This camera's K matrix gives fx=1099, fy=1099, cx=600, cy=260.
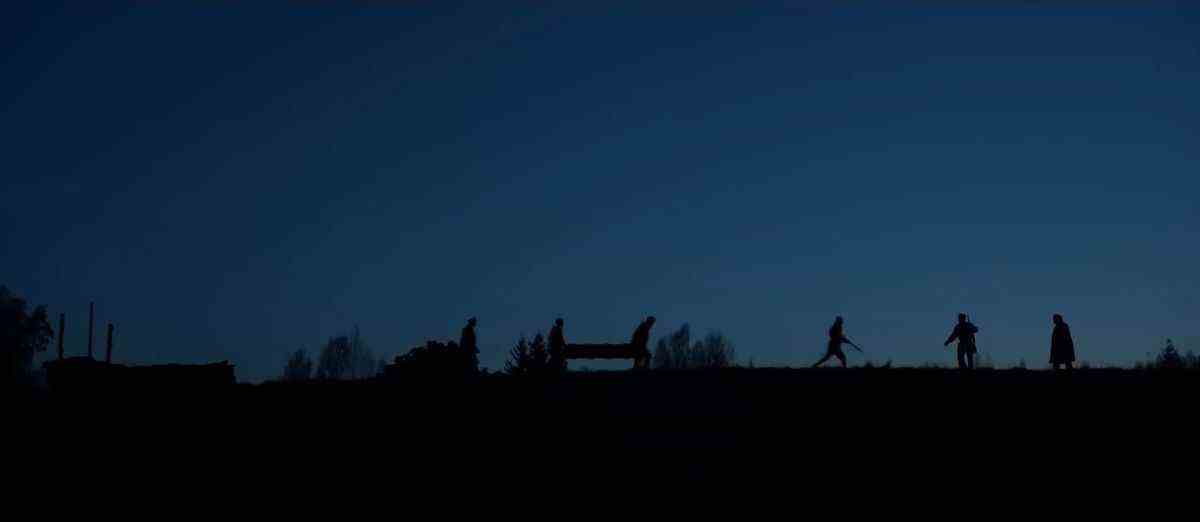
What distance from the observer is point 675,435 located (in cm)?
2711

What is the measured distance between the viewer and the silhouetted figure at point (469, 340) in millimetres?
32219

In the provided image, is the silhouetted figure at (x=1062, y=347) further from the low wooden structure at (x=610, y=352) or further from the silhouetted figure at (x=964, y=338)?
the low wooden structure at (x=610, y=352)

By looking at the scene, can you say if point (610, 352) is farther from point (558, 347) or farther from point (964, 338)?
point (964, 338)

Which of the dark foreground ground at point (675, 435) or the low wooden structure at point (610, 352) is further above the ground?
the low wooden structure at point (610, 352)

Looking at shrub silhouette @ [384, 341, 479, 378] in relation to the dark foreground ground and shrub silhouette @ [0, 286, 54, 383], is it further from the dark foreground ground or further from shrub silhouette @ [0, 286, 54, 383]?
shrub silhouette @ [0, 286, 54, 383]

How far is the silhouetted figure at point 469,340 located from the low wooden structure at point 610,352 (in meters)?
3.07

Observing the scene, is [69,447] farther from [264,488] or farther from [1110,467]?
[1110,467]

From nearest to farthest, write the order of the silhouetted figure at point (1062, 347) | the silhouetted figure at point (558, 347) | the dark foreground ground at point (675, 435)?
1. the dark foreground ground at point (675, 435)
2. the silhouetted figure at point (1062, 347)
3. the silhouetted figure at point (558, 347)

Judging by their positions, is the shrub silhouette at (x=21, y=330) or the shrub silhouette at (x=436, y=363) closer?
the shrub silhouette at (x=436, y=363)

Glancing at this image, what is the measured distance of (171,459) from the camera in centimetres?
2911

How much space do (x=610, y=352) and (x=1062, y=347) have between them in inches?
512

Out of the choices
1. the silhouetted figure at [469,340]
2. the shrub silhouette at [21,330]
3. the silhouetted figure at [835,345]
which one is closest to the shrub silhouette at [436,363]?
the silhouetted figure at [469,340]

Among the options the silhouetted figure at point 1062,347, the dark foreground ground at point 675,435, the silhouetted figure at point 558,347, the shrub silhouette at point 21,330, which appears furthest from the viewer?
the shrub silhouette at point 21,330

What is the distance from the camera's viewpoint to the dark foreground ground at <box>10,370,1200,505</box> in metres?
25.0
